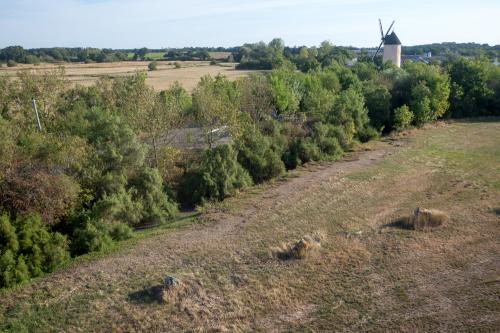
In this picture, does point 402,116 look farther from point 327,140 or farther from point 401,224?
point 401,224

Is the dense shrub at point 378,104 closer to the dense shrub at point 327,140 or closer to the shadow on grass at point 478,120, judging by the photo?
the dense shrub at point 327,140

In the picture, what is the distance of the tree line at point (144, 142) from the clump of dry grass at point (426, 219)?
9.43 m

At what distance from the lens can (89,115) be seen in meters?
21.9

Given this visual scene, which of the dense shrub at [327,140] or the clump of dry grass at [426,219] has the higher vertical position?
the dense shrub at [327,140]

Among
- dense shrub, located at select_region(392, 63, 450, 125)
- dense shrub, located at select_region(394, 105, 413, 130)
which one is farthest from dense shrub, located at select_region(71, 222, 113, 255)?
dense shrub, located at select_region(392, 63, 450, 125)

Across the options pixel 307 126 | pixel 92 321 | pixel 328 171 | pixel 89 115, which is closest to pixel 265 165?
pixel 328 171

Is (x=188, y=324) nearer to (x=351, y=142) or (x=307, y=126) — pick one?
(x=307, y=126)

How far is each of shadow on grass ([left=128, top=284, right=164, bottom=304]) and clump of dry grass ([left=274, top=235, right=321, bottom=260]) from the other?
477cm

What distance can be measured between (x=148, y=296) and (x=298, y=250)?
577cm

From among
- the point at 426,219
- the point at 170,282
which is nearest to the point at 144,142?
the point at 170,282

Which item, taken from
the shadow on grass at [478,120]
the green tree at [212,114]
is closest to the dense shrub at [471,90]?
the shadow on grass at [478,120]

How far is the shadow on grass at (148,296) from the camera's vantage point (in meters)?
13.4

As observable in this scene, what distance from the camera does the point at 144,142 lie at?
77.2 ft

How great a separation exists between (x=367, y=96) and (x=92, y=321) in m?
32.5
